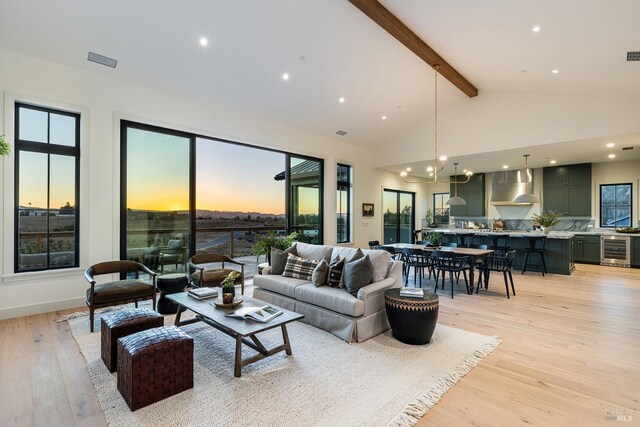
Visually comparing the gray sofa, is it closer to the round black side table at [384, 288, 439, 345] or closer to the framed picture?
the round black side table at [384, 288, 439, 345]

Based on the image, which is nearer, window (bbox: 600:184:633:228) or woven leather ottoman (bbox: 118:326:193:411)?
woven leather ottoman (bbox: 118:326:193:411)

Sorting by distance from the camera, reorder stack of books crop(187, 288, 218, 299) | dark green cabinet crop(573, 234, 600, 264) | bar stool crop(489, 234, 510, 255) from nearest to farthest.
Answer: stack of books crop(187, 288, 218, 299) < bar stool crop(489, 234, 510, 255) < dark green cabinet crop(573, 234, 600, 264)

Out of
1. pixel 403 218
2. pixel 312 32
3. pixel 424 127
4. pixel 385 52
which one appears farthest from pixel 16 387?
pixel 403 218

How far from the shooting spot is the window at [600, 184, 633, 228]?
8352 millimetres

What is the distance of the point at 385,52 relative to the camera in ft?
18.0

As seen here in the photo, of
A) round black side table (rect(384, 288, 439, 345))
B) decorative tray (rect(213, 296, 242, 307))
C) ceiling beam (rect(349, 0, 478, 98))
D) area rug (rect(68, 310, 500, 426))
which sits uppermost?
ceiling beam (rect(349, 0, 478, 98))

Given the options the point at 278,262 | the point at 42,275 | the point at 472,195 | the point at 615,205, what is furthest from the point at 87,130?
the point at 615,205

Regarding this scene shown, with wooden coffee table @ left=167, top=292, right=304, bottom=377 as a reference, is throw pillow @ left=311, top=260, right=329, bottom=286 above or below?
above

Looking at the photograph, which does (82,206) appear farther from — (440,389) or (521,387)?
(521,387)

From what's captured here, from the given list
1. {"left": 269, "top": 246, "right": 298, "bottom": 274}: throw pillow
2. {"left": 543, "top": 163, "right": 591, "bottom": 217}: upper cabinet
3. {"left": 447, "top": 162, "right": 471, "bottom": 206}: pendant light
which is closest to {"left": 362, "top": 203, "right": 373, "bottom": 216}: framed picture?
{"left": 447, "top": 162, "right": 471, "bottom": 206}: pendant light

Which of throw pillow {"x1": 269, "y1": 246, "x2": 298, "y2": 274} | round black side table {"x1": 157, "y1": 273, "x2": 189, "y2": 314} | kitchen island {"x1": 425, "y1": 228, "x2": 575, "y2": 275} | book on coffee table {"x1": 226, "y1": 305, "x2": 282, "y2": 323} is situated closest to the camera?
book on coffee table {"x1": 226, "y1": 305, "x2": 282, "y2": 323}

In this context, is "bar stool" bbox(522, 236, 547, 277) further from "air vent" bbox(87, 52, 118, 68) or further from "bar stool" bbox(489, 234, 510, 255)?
"air vent" bbox(87, 52, 118, 68)

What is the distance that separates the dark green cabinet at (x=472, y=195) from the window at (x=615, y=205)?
305 centimetres

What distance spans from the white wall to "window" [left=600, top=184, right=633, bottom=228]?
406 inches
